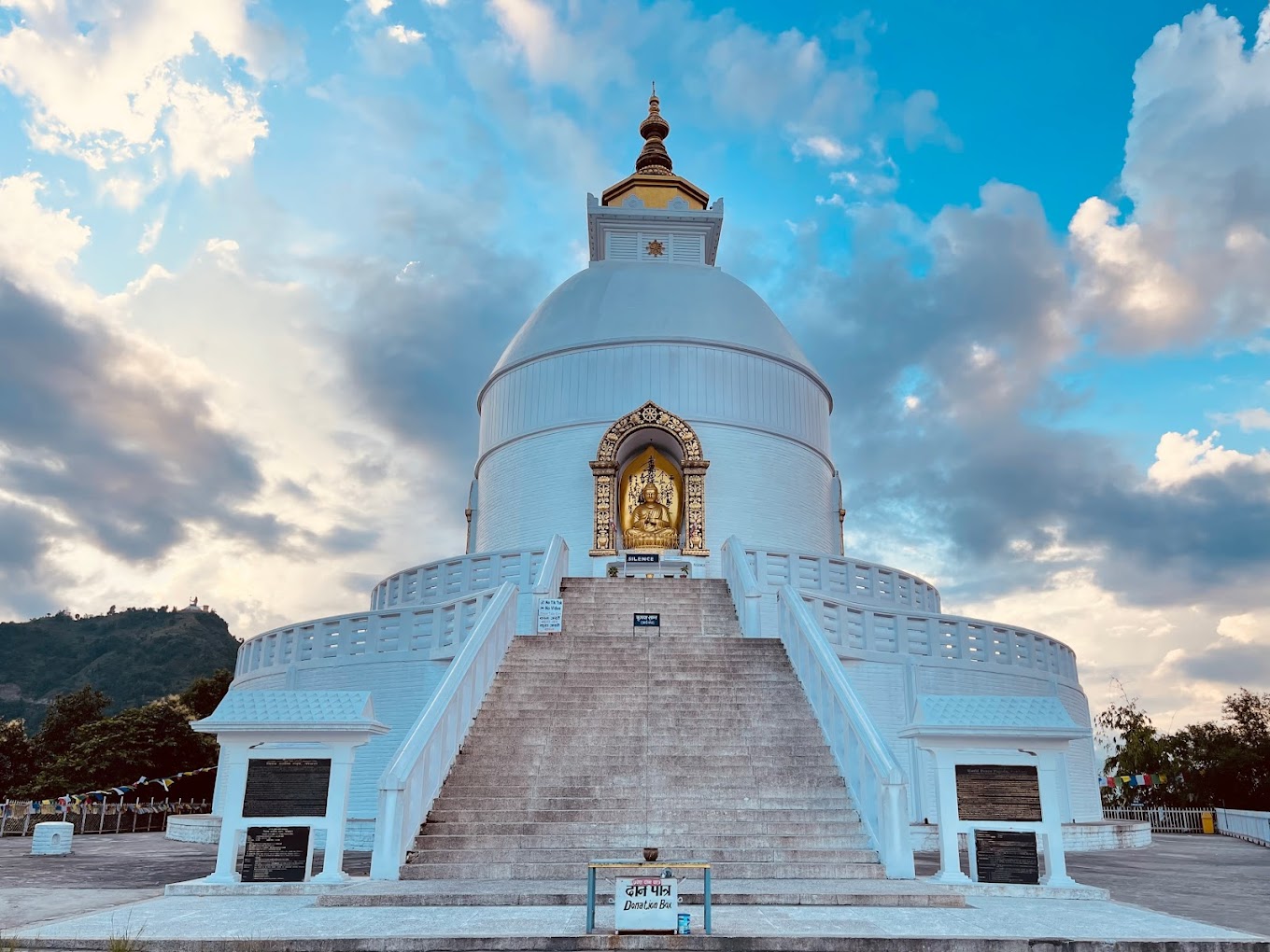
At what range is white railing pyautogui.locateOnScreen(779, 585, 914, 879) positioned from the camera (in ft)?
34.3

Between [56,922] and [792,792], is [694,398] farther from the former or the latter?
[56,922]

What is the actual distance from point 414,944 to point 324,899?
7.96ft

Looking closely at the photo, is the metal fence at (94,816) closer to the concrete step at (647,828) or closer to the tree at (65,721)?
the tree at (65,721)

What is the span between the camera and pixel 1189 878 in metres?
12.4

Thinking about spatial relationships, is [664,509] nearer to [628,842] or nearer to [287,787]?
[628,842]

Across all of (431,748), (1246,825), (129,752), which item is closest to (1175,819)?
(1246,825)

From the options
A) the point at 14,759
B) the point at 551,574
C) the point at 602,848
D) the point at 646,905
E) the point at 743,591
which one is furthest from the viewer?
the point at 14,759

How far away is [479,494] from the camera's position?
28.6 m

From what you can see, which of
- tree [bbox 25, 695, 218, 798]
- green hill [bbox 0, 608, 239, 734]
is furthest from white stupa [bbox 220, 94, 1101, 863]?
green hill [bbox 0, 608, 239, 734]

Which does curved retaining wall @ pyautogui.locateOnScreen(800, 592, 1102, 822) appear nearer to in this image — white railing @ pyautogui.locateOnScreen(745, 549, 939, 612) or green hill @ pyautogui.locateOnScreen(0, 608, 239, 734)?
white railing @ pyautogui.locateOnScreen(745, 549, 939, 612)

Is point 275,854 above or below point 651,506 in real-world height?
below

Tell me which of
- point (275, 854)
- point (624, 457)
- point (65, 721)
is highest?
point (624, 457)

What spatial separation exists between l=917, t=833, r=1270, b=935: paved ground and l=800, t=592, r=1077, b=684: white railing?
12.1ft

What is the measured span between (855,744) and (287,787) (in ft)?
20.8
